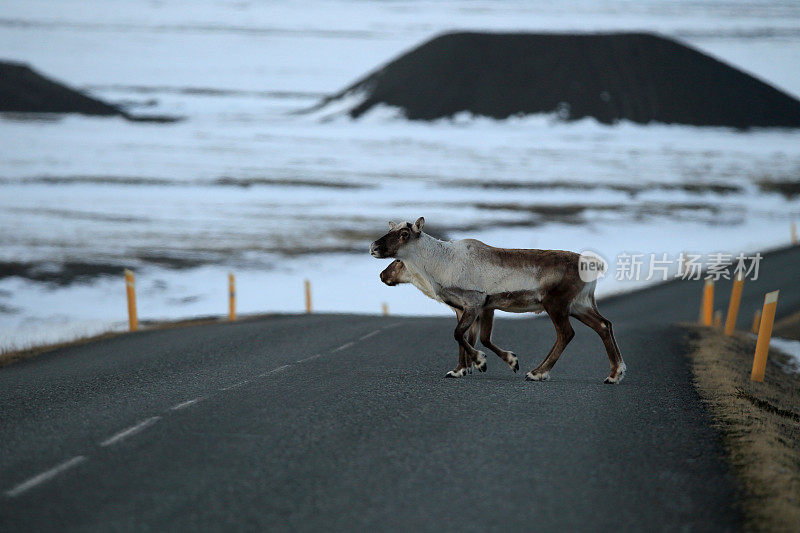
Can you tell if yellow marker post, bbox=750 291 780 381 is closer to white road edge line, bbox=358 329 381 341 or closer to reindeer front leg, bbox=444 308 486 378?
reindeer front leg, bbox=444 308 486 378

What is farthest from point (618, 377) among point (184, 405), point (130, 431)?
point (130, 431)

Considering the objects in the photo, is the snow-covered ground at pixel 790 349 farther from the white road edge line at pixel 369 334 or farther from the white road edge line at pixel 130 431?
the white road edge line at pixel 130 431

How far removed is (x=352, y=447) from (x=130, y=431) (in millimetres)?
2044

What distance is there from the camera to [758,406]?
11227 mm

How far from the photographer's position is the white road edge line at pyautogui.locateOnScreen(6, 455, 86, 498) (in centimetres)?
664

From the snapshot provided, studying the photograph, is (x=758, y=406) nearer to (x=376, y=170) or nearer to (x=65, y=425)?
(x=65, y=425)

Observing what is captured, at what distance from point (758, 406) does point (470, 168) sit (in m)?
107

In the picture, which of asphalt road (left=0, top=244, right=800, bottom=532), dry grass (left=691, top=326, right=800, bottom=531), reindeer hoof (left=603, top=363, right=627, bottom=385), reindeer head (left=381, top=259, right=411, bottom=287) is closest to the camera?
asphalt road (left=0, top=244, right=800, bottom=532)

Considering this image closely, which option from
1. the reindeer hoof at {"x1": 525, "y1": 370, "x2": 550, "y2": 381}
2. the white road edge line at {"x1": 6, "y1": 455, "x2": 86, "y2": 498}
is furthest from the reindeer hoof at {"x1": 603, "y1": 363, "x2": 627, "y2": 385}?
the white road edge line at {"x1": 6, "y1": 455, "x2": 86, "y2": 498}

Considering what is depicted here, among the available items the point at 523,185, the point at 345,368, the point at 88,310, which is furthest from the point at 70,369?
the point at 523,185

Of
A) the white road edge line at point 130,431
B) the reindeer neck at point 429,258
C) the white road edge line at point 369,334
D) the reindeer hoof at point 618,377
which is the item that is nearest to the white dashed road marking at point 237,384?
the white road edge line at point 130,431

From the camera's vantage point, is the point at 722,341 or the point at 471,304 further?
the point at 722,341

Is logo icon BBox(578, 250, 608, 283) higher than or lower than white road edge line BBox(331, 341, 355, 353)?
higher

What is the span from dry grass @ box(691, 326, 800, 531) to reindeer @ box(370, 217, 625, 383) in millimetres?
1626
